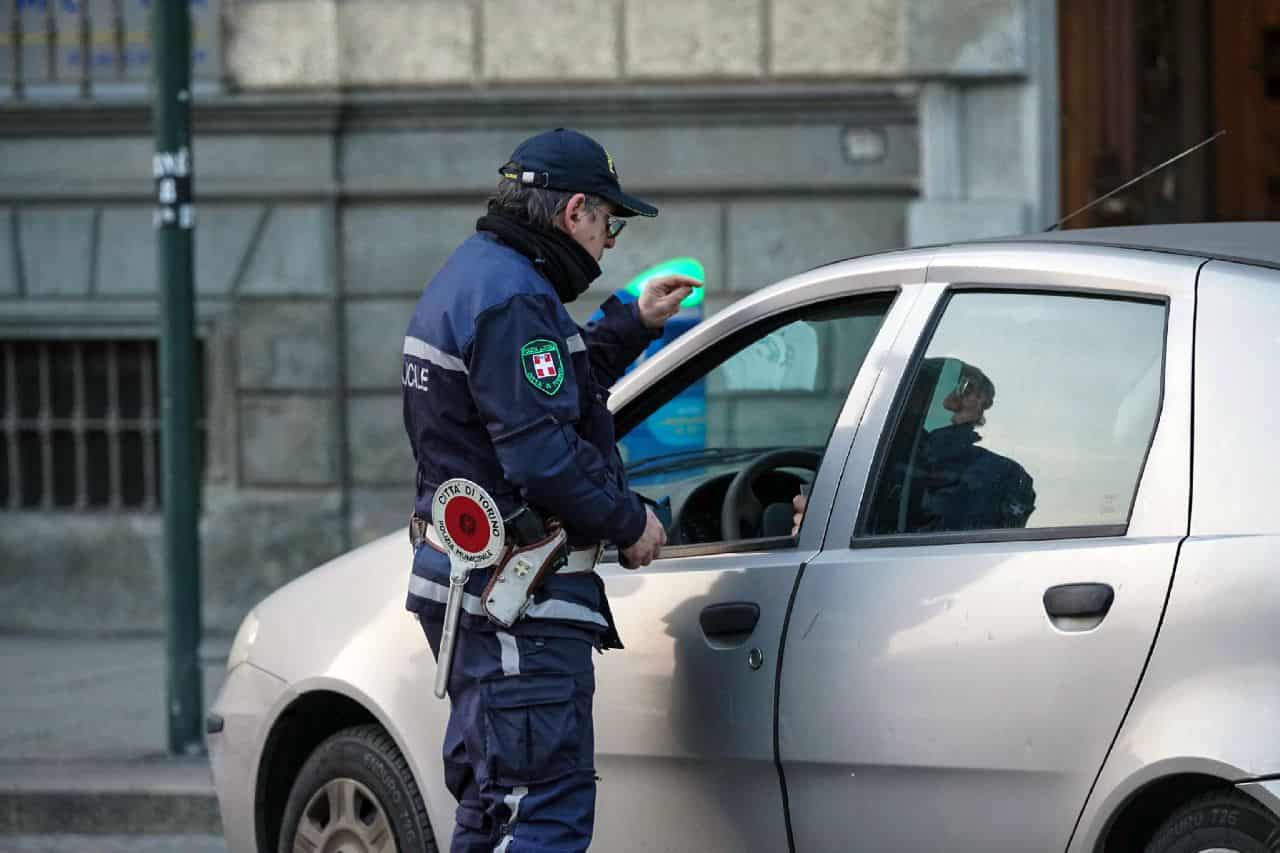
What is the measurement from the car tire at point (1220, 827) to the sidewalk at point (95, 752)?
3.99 metres

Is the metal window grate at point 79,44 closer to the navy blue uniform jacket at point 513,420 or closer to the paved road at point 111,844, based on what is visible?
→ the paved road at point 111,844

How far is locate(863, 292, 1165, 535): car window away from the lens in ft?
10.9

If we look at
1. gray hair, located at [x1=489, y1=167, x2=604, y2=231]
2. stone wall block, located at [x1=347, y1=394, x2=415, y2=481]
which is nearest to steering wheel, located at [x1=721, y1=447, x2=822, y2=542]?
gray hair, located at [x1=489, y1=167, x2=604, y2=231]

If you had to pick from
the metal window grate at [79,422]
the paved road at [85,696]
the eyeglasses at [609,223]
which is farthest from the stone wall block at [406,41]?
the eyeglasses at [609,223]

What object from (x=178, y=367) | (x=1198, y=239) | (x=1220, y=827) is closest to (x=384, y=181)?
(x=178, y=367)

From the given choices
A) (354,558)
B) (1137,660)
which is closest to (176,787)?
(354,558)

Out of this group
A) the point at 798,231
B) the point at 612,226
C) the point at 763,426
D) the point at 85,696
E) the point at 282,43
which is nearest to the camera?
the point at 612,226

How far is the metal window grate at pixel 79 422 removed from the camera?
1062 centimetres

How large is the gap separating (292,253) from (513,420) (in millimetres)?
6829

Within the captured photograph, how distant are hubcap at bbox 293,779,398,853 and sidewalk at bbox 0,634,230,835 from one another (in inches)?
81.6

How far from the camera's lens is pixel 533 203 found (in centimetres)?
382

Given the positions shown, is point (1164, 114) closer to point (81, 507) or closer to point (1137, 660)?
point (81, 507)

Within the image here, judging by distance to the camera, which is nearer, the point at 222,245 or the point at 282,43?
the point at 282,43

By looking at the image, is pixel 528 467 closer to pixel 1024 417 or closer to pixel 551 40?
pixel 1024 417
